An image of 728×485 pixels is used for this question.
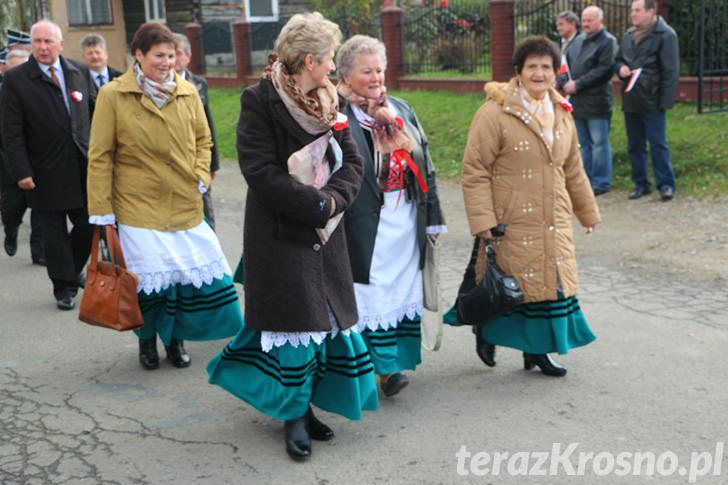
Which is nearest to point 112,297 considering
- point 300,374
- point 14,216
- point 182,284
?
point 182,284

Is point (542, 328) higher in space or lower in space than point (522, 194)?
lower

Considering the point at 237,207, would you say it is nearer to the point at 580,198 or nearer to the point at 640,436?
the point at 580,198

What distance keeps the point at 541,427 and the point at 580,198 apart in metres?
1.41

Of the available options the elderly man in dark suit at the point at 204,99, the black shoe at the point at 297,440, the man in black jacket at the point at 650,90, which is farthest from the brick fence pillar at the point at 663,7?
the black shoe at the point at 297,440

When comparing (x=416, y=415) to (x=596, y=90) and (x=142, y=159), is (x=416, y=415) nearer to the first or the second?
(x=142, y=159)

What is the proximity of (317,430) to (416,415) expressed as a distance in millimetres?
549

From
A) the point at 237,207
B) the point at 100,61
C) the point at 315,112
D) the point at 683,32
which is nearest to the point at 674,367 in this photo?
the point at 315,112

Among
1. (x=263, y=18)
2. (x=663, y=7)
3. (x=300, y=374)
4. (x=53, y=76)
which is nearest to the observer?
(x=300, y=374)

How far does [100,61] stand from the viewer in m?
7.19

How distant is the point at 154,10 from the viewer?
98.5ft

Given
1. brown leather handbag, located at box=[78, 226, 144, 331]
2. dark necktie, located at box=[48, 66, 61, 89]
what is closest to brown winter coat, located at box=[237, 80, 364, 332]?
brown leather handbag, located at box=[78, 226, 144, 331]

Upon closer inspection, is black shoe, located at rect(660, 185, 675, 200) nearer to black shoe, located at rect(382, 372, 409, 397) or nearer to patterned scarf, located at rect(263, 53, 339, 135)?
black shoe, located at rect(382, 372, 409, 397)

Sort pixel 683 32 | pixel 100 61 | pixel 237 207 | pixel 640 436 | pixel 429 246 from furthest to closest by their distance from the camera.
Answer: pixel 683 32 < pixel 237 207 < pixel 100 61 < pixel 429 246 < pixel 640 436

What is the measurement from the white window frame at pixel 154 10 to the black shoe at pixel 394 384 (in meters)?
26.9
